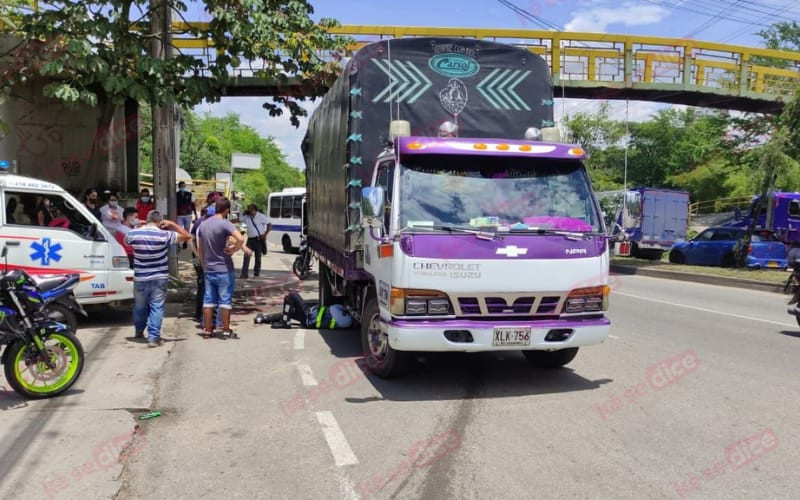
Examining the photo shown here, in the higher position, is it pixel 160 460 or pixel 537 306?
pixel 537 306

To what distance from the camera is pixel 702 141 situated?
48.3m

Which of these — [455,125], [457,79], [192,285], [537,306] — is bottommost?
[192,285]

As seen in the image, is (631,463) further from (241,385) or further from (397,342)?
(241,385)

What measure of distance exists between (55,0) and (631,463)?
1048 centimetres

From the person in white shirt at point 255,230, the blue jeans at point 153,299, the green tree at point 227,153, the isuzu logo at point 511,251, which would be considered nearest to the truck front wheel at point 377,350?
the isuzu logo at point 511,251

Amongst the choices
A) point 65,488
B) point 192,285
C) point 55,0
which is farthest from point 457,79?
point 192,285

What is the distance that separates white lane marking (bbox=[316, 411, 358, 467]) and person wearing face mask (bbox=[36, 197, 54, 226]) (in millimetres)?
5604

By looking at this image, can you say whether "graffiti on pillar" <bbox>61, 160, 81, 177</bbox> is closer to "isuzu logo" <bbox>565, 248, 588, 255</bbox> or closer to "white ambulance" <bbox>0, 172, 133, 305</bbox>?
"white ambulance" <bbox>0, 172, 133, 305</bbox>

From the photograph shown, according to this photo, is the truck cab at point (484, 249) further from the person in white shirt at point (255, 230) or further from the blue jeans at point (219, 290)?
the person in white shirt at point (255, 230)

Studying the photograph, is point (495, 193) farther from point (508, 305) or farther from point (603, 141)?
point (603, 141)

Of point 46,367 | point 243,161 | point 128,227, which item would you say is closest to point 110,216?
point 128,227

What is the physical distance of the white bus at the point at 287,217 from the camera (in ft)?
88.2

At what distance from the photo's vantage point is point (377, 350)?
257 inches

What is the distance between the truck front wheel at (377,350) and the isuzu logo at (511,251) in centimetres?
131
